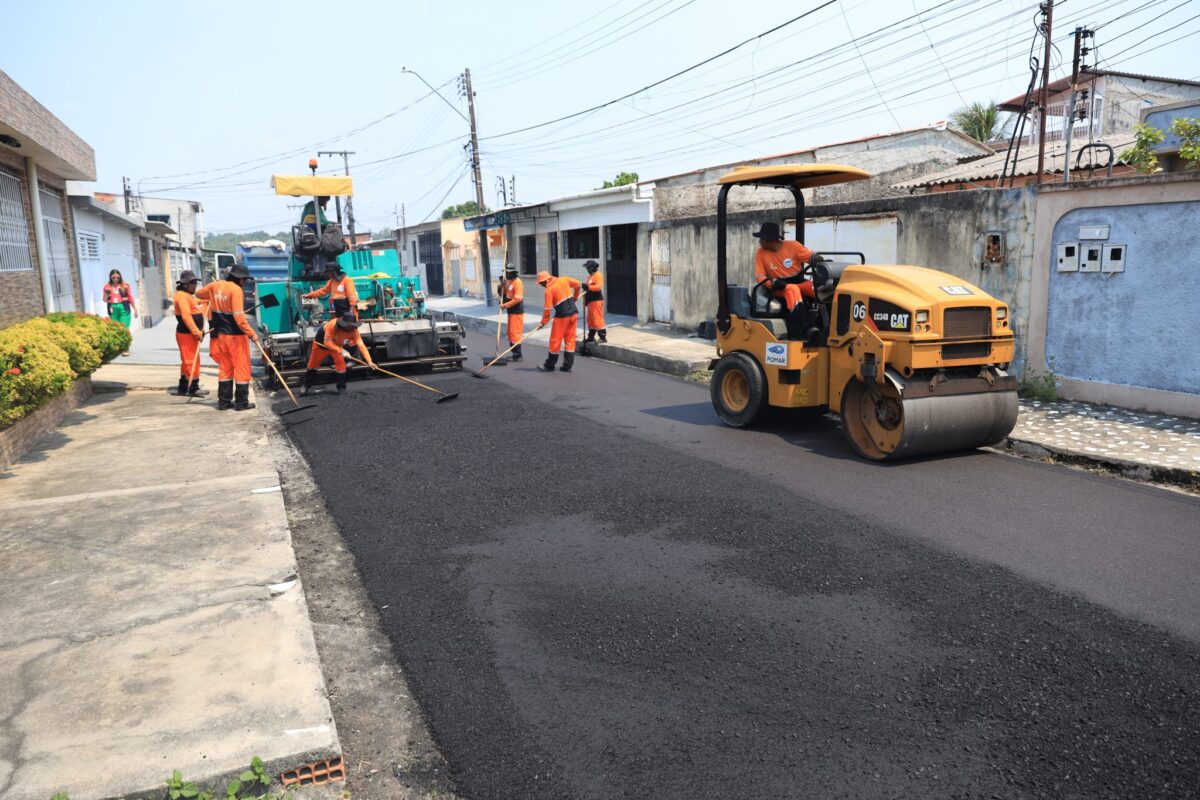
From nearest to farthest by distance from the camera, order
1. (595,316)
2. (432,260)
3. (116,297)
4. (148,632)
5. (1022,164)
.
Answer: (148,632), (595,316), (116,297), (1022,164), (432,260)

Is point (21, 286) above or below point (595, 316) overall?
above

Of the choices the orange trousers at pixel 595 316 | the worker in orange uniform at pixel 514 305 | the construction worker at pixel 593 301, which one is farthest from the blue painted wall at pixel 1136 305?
the worker in orange uniform at pixel 514 305

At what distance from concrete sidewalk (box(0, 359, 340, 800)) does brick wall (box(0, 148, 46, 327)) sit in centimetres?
389

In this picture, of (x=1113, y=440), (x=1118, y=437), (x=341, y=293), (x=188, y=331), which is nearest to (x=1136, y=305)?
(x=1118, y=437)

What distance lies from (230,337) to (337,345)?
1492mm

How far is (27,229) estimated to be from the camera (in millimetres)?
11828

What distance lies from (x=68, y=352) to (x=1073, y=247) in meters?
10.1

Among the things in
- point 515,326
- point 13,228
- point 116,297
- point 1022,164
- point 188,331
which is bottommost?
point 515,326

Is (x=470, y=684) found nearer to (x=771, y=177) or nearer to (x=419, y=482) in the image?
(x=419, y=482)

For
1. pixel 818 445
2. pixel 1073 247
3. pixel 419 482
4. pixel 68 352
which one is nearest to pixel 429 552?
pixel 419 482

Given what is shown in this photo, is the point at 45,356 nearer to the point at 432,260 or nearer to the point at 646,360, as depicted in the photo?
the point at 646,360

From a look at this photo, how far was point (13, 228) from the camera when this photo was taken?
36.3 feet

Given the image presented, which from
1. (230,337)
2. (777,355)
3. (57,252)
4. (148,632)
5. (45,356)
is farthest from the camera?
(57,252)

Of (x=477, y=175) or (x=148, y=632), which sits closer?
(x=148, y=632)
